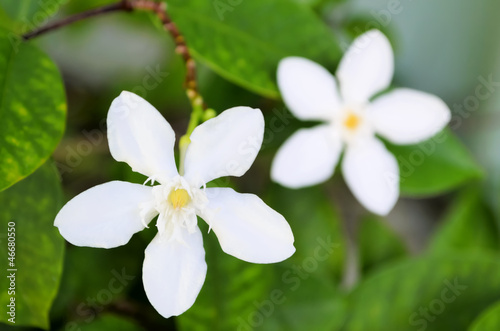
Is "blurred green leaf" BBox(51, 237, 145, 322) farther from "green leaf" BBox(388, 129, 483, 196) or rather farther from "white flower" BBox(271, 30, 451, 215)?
"green leaf" BBox(388, 129, 483, 196)

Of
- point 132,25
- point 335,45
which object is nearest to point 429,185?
point 335,45

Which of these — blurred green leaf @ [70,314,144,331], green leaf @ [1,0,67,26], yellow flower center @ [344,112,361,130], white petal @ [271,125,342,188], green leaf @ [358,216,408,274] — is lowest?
green leaf @ [358,216,408,274]

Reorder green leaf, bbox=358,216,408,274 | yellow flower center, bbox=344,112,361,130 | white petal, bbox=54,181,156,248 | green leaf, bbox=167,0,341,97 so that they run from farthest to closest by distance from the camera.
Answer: green leaf, bbox=358,216,408,274 → yellow flower center, bbox=344,112,361,130 → green leaf, bbox=167,0,341,97 → white petal, bbox=54,181,156,248

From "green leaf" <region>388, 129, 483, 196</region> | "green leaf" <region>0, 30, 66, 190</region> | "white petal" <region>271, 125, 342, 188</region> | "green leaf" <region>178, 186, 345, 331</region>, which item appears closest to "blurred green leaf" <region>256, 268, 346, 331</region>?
"green leaf" <region>178, 186, 345, 331</region>

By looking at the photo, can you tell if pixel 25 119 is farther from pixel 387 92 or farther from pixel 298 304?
pixel 387 92

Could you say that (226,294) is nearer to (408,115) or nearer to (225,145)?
(225,145)

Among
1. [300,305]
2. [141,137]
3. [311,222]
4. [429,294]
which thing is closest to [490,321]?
[429,294]

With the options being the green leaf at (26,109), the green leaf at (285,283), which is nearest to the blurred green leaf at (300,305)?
the green leaf at (285,283)
